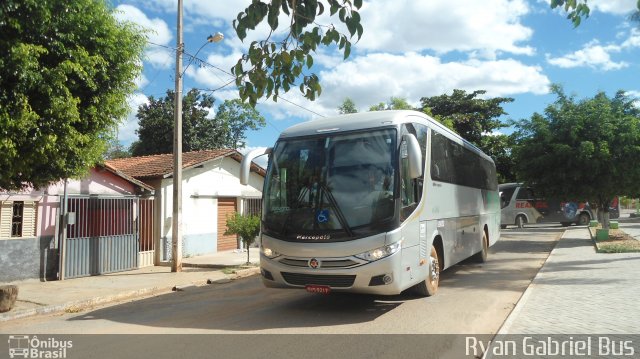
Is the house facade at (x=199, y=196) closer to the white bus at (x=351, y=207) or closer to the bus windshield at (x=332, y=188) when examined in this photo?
the white bus at (x=351, y=207)

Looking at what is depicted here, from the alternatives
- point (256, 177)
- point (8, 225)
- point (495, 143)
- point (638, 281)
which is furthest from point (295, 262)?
point (495, 143)

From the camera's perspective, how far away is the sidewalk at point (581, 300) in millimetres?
5949

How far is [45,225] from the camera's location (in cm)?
1191

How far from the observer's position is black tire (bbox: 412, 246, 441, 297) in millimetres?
8172

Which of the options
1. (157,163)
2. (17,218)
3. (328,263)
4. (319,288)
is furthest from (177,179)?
(328,263)

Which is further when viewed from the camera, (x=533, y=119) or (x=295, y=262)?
(x=533, y=119)

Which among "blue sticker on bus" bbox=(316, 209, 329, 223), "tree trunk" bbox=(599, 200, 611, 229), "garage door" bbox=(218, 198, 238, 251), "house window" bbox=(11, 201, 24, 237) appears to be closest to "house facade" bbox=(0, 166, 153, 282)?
"house window" bbox=(11, 201, 24, 237)

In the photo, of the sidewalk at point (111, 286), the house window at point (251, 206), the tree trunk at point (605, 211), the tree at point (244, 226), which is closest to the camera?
the sidewalk at point (111, 286)

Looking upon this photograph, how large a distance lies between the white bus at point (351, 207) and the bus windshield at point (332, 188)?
1cm

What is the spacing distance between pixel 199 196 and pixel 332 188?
11.2m

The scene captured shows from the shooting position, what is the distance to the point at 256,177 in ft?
68.7

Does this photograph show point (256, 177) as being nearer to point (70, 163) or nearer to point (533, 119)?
point (533, 119)

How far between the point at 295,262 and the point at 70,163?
436cm

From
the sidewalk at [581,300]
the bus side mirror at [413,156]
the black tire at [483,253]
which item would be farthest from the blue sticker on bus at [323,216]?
the black tire at [483,253]
